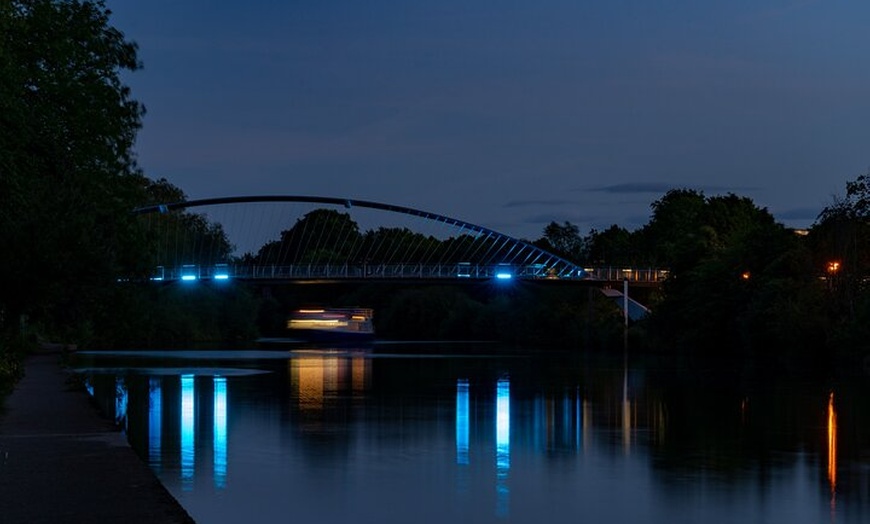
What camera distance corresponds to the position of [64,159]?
3725 cm

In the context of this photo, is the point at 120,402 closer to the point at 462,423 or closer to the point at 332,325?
the point at 462,423

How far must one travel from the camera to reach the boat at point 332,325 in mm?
133875

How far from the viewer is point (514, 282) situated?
11675 cm

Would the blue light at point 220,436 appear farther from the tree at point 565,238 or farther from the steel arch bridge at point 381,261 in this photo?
the tree at point 565,238

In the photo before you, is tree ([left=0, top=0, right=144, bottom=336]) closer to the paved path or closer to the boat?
the paved path

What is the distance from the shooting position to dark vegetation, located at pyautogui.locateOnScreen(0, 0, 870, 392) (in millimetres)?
35844

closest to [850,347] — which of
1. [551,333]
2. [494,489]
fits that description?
[494,489]

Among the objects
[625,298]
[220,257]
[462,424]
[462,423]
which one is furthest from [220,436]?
[220,257]

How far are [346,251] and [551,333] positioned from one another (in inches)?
2394

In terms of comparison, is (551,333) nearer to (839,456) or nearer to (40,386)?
(40,386)

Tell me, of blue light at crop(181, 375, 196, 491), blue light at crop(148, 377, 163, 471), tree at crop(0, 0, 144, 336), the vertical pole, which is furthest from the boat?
tree at crop(0, 0, 144, 336)

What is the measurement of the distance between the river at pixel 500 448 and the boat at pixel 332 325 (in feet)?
257

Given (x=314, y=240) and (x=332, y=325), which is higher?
(x=314, y=240)

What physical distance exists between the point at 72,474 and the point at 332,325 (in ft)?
386
